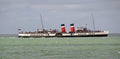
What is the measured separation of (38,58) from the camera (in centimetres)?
6216

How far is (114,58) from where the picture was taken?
62.1m

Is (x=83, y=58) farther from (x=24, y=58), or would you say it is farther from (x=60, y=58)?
(x=24, y=58)

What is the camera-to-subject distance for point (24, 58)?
2451 inches

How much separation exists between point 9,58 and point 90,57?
12008 mm

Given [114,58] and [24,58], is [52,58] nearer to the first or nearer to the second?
[24,58]

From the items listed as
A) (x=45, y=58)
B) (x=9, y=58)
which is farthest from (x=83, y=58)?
(x=9, y=58)

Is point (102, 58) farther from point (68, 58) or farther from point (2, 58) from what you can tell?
point (2, 58)

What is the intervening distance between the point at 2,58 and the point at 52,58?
7.19 metres

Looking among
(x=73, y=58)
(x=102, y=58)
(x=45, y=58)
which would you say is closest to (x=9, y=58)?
(x=45, y=58)

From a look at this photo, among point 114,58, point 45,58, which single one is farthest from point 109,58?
point 45,58

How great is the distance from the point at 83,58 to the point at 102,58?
109 inches

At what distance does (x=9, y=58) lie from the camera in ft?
205

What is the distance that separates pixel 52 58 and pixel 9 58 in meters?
6.23

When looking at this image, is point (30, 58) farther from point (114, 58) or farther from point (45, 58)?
point (114, 58)
